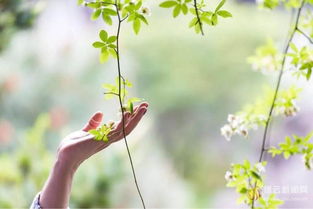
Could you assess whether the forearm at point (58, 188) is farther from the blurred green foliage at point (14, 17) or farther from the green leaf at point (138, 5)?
the blurred green foliage at point (14, 17)

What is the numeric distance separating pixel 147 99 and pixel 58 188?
110 centimetres

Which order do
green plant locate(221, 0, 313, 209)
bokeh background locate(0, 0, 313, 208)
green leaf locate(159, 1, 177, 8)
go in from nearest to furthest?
green leaf locate(159, 1, 177, 8), green plant locate(221, 0, 313, 209), bokeh background locate(0, 0, 313, 208)

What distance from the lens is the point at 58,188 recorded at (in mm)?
992

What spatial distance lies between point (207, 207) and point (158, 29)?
0.82 meters

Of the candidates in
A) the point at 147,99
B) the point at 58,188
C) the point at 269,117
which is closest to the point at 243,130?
the point at 269,117

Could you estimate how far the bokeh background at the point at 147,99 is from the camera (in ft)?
6.31

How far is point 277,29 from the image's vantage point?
1.92 m

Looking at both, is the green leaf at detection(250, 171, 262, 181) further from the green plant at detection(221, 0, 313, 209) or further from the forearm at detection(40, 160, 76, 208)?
the forearm at detection(40, 160, 76, 208)

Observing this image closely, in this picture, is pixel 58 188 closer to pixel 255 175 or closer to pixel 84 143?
pixel 84 143

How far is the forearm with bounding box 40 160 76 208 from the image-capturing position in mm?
992

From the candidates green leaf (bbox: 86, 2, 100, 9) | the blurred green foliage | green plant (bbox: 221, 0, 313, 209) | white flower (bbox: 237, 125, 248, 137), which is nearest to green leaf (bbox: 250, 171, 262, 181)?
green plant (bbox: 221, 0, 313, 209)

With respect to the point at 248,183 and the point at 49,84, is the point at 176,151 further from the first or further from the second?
the point at 248,183

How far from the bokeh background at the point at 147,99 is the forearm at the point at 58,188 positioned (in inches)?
39.9

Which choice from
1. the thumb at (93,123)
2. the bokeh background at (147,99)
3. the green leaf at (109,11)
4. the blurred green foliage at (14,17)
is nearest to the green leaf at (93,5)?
the green leaf at (109,11)
